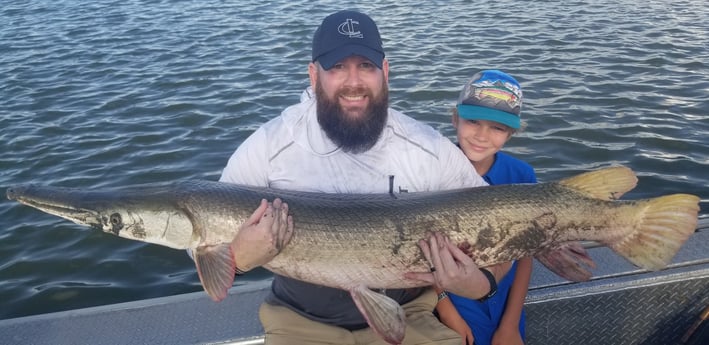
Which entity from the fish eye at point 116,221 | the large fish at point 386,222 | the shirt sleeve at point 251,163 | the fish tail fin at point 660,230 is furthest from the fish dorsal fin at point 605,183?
the fish eye at point 116,221

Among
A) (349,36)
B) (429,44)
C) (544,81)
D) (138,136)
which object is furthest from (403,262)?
(429,44)

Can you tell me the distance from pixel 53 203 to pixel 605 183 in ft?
9.49

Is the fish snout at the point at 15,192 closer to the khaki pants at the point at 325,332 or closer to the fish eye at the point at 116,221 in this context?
the fish eye at the point at 116,221

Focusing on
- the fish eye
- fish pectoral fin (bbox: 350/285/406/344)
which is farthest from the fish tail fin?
the fish eye

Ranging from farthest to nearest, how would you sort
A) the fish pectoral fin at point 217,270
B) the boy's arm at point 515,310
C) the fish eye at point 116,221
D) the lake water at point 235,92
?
the lake water at point 235,92
the boy's arm at point 515,310
the fish eye at point 116,221
the fish pectoral fin at point 217,270

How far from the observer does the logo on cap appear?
332 centimetres

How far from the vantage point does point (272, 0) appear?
16.4m

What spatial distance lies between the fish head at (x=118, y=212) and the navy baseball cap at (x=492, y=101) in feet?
6.16

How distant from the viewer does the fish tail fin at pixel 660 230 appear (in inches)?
121

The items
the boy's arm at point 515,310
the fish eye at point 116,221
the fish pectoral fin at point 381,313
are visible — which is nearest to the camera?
the fish pectoral fin at point 381,313

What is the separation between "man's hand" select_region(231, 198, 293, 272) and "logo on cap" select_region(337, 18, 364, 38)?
102cm

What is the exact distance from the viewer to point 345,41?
3.29 meters

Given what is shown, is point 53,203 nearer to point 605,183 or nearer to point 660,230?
point 605,183

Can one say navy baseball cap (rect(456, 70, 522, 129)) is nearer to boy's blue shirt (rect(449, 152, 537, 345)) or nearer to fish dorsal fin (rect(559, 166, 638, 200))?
fish dorsal fin (rect(559, 166, 638, 200))
